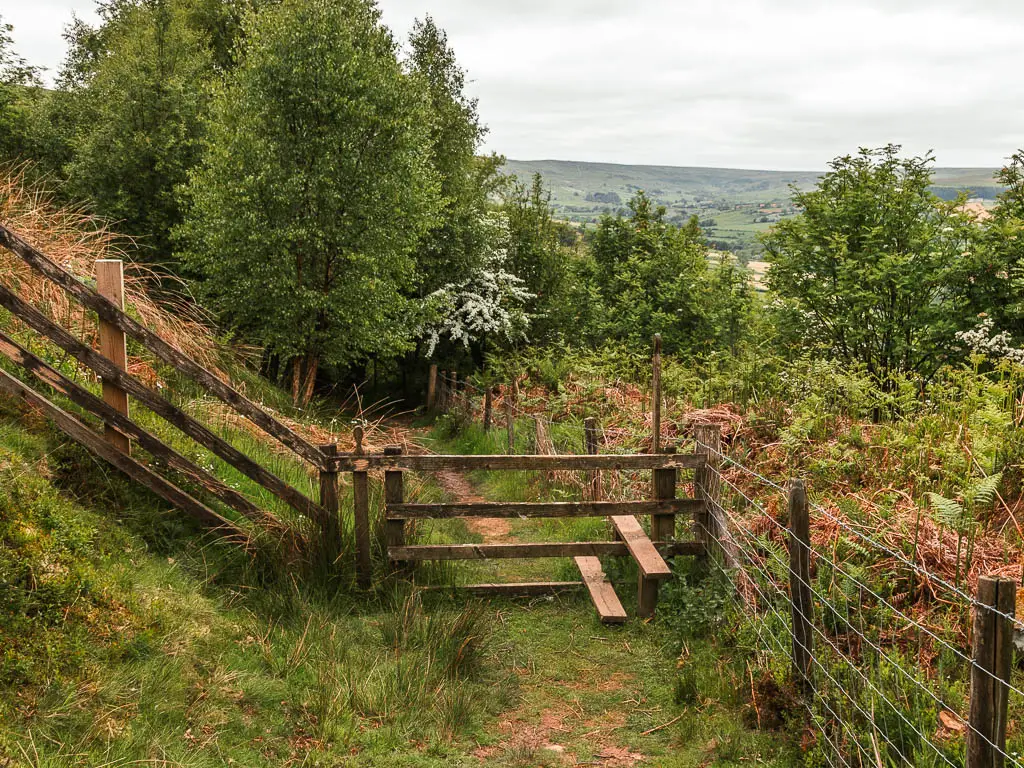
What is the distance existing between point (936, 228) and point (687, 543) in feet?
42.9

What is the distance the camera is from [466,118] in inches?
1222

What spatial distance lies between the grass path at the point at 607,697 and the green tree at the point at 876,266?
35.2 feet

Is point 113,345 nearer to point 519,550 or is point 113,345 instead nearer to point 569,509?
point 519,550

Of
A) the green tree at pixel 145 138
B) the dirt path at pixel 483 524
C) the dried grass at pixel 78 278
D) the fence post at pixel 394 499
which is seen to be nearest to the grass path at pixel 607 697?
the fence post at pixel 394 499

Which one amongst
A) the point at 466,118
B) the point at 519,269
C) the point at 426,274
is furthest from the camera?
the point at 466,118

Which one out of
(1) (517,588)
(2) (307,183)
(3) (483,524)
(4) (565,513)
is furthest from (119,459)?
(2) (307,183)

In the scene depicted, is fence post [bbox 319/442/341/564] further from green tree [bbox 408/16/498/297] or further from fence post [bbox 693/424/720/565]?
green tree [bbox 408/16/498/297]

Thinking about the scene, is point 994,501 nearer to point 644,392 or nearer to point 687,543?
point 687,543

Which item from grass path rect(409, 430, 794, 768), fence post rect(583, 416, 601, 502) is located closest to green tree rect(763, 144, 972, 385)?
fence post rect(583, 416, 601, 502)

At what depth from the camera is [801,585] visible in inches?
190

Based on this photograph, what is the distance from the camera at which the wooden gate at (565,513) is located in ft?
22.1

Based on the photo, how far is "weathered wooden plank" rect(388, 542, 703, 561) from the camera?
6.85m

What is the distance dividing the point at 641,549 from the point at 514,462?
1.39 metres

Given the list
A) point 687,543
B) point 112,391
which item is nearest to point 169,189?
point 112,391
